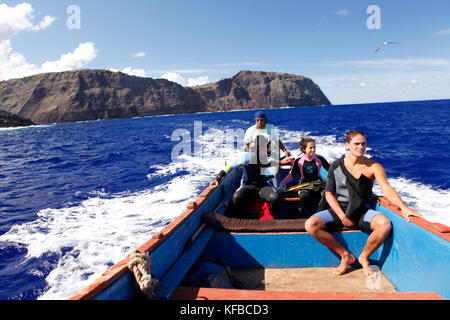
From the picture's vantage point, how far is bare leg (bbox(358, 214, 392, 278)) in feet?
9.59

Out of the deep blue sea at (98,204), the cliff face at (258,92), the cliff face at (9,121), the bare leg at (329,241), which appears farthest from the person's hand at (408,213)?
the cliff face at (258,92)

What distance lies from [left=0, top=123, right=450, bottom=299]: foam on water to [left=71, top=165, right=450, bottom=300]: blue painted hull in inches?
93.3

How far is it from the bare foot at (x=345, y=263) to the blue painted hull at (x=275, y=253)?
153 mm

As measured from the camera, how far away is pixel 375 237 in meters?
2.93

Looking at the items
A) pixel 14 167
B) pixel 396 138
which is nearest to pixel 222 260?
pixel 14 167

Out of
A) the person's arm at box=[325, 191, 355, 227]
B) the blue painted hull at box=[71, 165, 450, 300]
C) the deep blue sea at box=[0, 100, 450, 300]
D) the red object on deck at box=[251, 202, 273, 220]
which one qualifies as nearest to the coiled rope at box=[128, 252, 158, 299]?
the blue painted hull at box=[71, 165, 450, 300]

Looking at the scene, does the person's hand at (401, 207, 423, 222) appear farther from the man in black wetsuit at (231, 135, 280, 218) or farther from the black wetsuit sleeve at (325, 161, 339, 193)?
the man in black wetsuit at (231, 135, 280, 218)

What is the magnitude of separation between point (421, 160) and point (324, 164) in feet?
35.1

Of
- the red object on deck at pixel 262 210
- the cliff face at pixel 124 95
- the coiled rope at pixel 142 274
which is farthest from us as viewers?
the cliff face at pixel 124 95

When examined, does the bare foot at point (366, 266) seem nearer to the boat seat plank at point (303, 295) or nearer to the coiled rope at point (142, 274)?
the boat seat plank at point (303, 295)

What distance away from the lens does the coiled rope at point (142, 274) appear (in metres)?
2.03

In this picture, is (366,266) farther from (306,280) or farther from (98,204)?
(98,204)

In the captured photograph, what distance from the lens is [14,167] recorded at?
53.9ft

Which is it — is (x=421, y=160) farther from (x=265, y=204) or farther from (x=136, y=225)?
(x=136, y=225)
